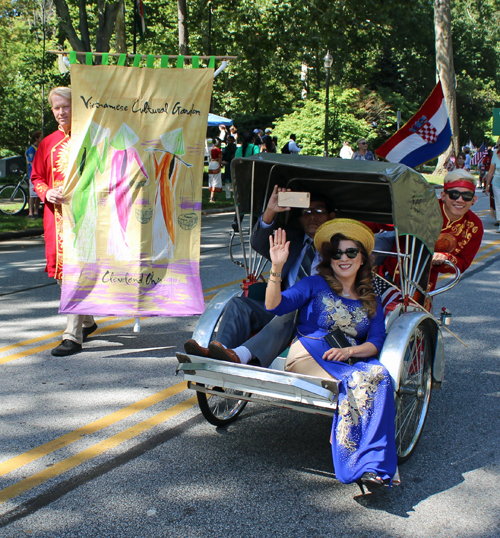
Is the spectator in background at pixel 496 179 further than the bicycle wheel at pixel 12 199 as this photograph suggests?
No

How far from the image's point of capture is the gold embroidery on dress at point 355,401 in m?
3.29

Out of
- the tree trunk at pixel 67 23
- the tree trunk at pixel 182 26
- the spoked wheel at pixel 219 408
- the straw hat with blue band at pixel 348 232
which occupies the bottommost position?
the spoked wheel at pixel 219 408

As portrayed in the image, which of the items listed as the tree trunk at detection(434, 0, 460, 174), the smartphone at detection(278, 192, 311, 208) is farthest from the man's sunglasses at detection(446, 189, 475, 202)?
the tree trunk at detection(434, 0, 460, 174)

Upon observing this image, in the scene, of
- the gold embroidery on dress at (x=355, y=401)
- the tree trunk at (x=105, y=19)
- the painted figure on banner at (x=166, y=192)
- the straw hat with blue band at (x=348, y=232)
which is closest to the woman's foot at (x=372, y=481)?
the gold embroidery on dress at (x=355, y=401)

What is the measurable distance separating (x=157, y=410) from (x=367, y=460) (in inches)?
70.1

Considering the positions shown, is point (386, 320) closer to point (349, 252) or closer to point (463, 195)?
point (349, 252)

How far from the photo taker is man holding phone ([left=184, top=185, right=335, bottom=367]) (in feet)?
12.6

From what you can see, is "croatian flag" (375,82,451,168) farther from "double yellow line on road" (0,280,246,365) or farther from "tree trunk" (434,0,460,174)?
"tree trunk" (434,0,460,174)

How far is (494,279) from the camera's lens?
9.34 meters

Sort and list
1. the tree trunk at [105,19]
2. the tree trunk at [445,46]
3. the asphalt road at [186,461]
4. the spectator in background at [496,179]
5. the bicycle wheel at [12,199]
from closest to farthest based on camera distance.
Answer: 1. the asphalt road at [186,461]
2. the spectator in background at [496,179]
3. the bicycle wheel at [12,199]
4. the tree trunk at [105,19]
5. the tree trunk at [445,46]

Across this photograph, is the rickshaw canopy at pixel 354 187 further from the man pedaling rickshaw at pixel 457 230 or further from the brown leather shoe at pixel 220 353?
the brown leather shoe at pixel 220 353

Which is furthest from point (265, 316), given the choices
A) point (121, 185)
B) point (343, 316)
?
point (121, 185)

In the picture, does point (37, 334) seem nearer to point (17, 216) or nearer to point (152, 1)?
point (17, 216)

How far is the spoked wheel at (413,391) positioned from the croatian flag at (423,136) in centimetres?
209
